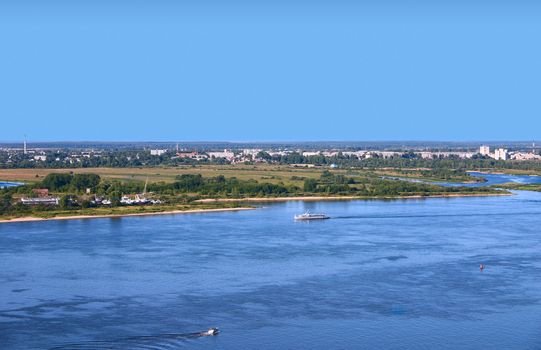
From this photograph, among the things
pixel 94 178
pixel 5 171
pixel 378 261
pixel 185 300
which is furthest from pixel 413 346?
pixel 5 171

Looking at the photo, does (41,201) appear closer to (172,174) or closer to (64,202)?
(64,202)

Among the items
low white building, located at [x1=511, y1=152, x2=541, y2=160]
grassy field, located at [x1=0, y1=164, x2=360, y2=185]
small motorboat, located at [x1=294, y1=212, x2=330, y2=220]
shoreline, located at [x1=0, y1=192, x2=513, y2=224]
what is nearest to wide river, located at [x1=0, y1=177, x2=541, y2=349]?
small motorboat, located at [x1=294, y1=212, x2=330, y2=220]

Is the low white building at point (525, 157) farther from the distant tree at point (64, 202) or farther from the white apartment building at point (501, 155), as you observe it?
the distant tree at point (64, 202)

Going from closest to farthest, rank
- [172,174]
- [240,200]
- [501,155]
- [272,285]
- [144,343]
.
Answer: [144,343]
[272,285]
[240,200]
[172,174]
[501,155]

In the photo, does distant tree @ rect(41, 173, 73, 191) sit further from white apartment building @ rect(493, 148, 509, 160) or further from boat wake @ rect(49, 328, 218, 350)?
white apartment building @ rect(493, 148, 509, 160)

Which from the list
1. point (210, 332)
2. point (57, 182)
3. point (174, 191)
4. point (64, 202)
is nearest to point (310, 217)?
point (64, 202)

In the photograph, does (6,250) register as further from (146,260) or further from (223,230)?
(223,230)
